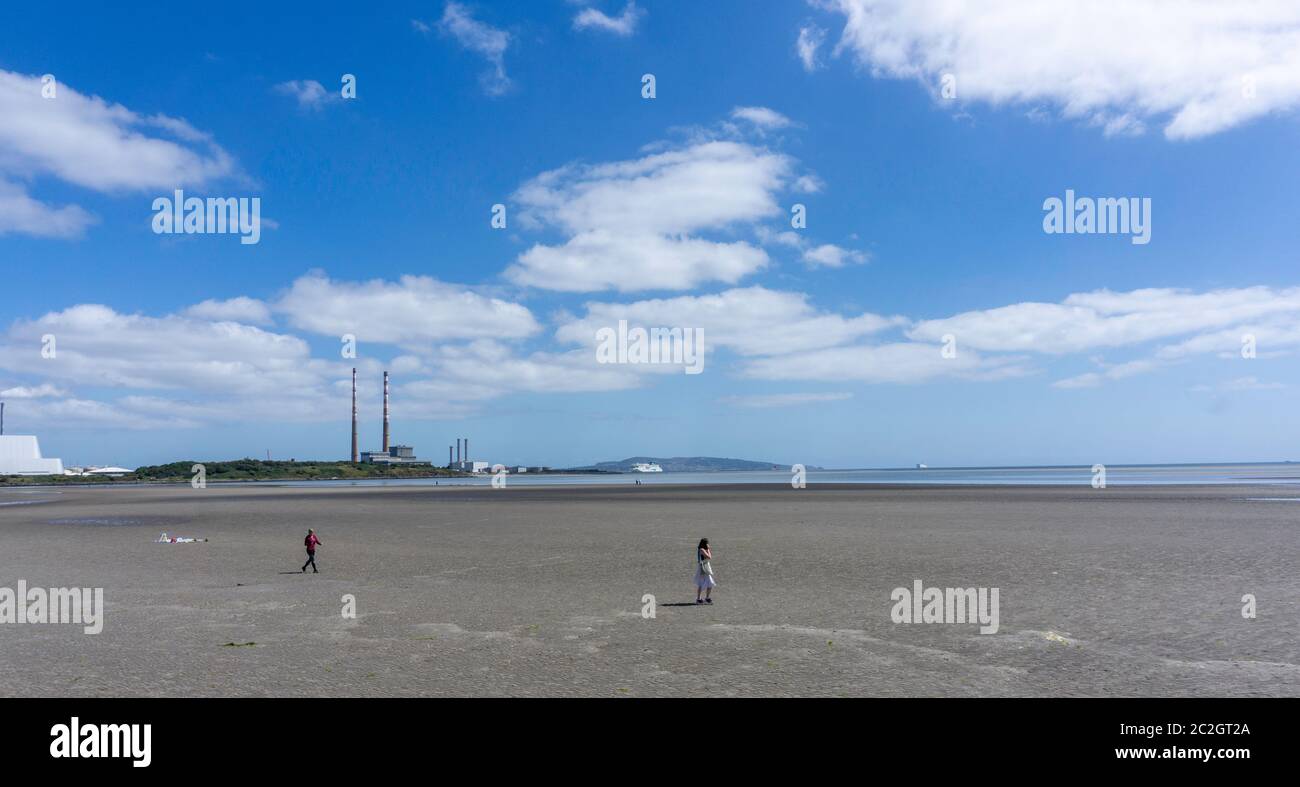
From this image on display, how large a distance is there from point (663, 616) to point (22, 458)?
746ft

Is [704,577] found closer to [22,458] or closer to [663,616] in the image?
[663,616]

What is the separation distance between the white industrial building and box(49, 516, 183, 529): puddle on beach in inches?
6654

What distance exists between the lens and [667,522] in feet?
153

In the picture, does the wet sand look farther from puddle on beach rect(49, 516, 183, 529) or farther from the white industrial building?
the white industrial building

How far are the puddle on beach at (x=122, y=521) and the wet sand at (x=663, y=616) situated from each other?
952 cm

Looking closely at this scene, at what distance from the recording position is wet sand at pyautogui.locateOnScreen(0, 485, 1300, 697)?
1241 cm

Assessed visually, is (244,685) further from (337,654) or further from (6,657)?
(6,657)

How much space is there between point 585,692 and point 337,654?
5.22 m

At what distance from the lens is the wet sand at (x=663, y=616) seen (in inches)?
488

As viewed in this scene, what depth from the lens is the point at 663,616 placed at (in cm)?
1783

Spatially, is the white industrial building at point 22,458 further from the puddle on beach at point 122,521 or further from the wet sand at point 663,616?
the wet sand at point 663,616

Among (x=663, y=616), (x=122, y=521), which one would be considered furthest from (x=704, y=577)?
(x=122, y=521)
